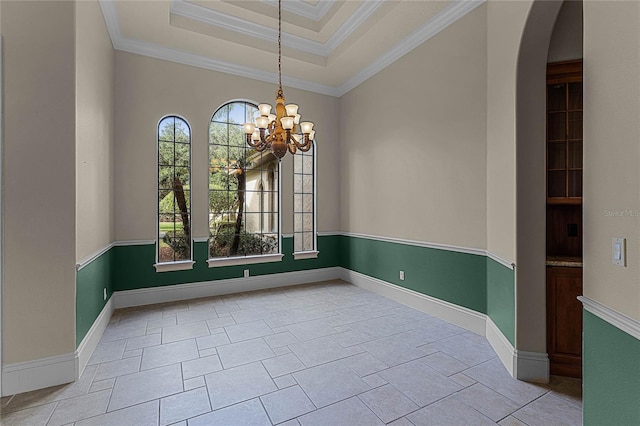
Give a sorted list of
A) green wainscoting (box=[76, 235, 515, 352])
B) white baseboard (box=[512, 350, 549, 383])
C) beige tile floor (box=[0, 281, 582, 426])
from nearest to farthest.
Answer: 1. beige tile floor (box=[0, 281, 582, 426])
2. white baseboard (box=[512, 350, 549, 383])
3. green wainscoting (box=[76, 235, 515, 352])

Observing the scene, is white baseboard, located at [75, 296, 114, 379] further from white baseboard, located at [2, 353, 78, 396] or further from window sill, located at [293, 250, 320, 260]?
window sill, located at [293, 250, 320, 260]

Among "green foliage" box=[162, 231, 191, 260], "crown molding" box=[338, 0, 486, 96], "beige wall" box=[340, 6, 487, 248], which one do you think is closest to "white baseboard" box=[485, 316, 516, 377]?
"beige wall" box=[340, 6, 487, 248]

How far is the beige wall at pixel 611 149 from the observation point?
1.27 meters

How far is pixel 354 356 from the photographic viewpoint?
2.83 metres

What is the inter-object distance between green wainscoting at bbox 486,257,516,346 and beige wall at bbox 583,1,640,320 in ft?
3.67

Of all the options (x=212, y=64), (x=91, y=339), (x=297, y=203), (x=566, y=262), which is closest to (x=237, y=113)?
(x=212, y=64)

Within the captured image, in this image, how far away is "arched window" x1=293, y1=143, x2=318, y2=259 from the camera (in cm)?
564

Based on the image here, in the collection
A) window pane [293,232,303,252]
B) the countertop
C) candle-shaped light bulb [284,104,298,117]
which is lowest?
window pane [293,232,303,252]

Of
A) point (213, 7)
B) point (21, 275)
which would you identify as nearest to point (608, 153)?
point (21, 275)

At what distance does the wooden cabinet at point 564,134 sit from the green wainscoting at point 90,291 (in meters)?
4.21

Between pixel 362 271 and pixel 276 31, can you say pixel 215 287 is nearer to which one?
pixel 362 271

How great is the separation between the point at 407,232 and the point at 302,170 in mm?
2371

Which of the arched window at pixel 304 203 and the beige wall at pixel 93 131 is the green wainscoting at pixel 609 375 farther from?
the arched window at pixel 304 203

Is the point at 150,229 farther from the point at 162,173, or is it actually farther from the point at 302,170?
the point at 302,170
